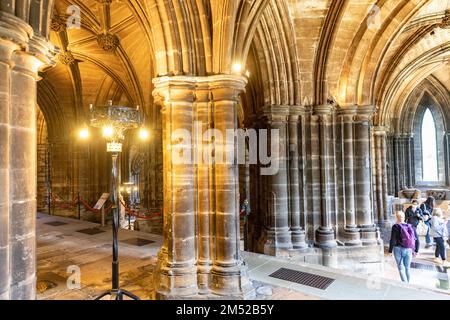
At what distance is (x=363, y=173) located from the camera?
8.76m

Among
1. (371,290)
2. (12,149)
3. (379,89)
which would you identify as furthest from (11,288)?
(379,89)

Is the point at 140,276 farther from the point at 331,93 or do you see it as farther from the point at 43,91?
the point at 43,91

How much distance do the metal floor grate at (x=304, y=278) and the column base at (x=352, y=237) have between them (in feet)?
10.6

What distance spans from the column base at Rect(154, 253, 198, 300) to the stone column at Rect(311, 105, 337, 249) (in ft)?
14.8

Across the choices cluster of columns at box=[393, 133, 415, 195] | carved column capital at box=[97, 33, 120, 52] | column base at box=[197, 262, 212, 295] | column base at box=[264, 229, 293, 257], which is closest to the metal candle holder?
column base at box=[197, 262, 212, 295]

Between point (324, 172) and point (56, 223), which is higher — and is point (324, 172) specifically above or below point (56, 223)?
above

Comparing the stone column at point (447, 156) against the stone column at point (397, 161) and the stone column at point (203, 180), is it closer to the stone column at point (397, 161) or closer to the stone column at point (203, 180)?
the stone column at point (397, 161)

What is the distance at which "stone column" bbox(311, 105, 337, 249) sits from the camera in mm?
8148

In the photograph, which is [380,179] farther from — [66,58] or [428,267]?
[66,58]

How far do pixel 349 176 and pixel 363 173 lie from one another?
0.43m

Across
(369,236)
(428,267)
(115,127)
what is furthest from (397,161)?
(115,127)

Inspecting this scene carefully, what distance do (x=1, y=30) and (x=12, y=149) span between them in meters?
0.99

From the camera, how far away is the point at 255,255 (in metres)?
6.86

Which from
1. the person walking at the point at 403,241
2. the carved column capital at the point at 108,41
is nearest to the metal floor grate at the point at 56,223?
the carved column capital at the point at 108,41
